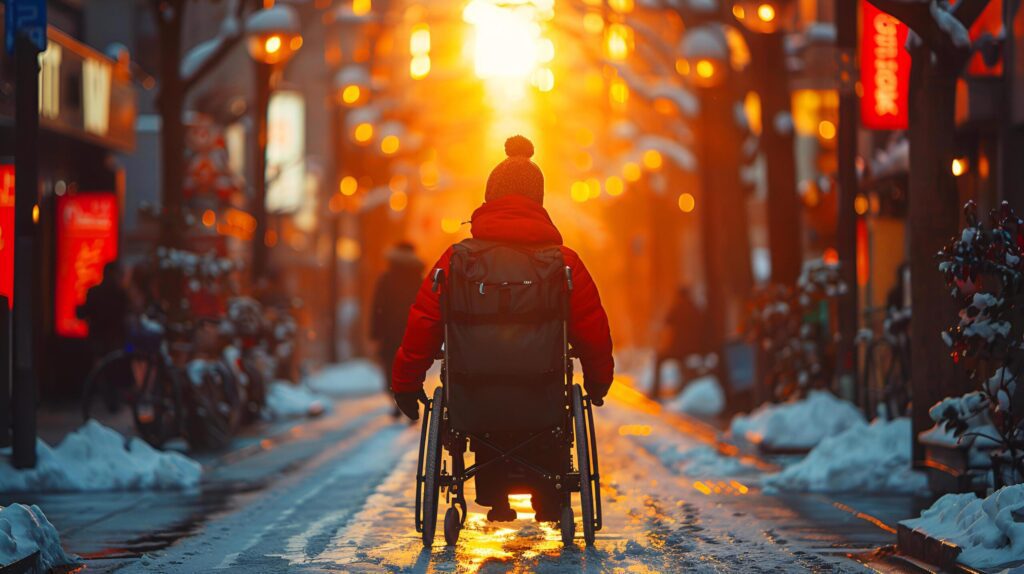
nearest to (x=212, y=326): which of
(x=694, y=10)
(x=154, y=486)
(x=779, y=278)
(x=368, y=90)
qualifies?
(x=154, y=486)

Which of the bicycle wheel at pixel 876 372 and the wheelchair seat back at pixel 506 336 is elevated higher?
the wheelchair seat back at pixel 506 336

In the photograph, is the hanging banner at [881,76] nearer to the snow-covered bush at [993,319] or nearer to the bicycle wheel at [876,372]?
the bicycle wheel at [876,372]

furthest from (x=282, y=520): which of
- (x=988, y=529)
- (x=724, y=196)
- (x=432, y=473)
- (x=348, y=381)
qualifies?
(x=348, y=381)

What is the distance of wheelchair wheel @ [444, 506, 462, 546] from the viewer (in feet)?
32.3

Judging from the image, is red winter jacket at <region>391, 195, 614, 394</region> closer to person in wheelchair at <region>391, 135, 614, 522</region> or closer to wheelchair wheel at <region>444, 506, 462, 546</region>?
person in wheelchair at <region>391, 135, 614, 522</region>

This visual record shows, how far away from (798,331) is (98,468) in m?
9.11

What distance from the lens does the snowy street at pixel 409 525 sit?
943cm

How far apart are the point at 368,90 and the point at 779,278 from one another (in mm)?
19310

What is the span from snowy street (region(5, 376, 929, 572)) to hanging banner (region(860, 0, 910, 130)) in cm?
829

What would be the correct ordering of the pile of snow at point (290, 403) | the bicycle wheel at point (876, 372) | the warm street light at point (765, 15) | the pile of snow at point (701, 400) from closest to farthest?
the bicycle wheel at point (876, 372)
the warm street light at point (765, 15)
the pile of snow at point (290, 403)
the pile of snow at point (701, 400)

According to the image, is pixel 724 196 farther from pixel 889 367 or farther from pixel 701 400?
pixel 889 367

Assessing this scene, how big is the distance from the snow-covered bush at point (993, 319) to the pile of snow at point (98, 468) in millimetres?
6358

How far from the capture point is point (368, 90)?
41781 millimetres

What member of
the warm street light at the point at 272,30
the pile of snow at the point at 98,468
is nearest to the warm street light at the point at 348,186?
the warm street light at the point at 272,30
